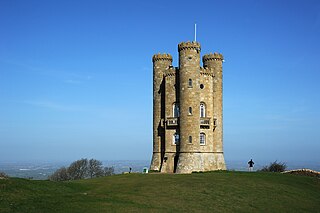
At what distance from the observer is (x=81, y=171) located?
81688mm

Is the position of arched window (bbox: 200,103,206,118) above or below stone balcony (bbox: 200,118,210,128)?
above

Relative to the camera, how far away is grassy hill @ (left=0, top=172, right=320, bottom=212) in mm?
24703

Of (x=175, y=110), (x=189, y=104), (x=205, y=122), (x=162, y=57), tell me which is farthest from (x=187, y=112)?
(x=162, y=57)

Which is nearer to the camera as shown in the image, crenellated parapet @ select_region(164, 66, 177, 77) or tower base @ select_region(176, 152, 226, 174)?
tower base @ select_region(176, 152, 226, 174)

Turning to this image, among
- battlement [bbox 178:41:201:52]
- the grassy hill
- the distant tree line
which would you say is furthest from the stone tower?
the distant tree line

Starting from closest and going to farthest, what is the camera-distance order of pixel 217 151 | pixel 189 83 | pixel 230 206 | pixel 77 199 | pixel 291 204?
pixel 77 199, pixel 230 206, pixel 291 204, pixel 189 83, pixel 217 151

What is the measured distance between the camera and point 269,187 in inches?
1426

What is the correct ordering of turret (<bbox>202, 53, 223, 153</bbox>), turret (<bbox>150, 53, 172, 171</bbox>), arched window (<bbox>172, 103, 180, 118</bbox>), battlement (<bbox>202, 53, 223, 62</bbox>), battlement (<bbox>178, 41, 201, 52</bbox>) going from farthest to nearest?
battlement (<bbox>202, 53, 223, 62</bbox>), turret (<bbox>202, 53, 223, 153</bbox>), turret (<bbox>150, 53, 172, 171</bbox>), arched window (<bbox>172, 103, 180, 118</bbox>), battlement (<bbox>178, 41, 201, 52</bbox>)

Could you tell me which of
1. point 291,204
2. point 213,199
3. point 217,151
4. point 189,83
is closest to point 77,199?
point 213,199

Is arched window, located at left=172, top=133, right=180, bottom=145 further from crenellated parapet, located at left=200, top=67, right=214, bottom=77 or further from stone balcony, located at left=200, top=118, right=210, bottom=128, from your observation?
crenellated parapet, located at left=200, top=67, right=214, bottom=77

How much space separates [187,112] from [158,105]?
6064mm

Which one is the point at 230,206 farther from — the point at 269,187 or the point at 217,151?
the point at 217,151

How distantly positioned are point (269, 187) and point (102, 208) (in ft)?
57.9

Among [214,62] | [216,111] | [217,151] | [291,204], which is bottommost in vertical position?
[291,204]
